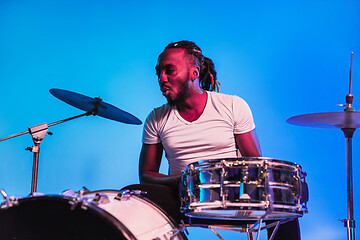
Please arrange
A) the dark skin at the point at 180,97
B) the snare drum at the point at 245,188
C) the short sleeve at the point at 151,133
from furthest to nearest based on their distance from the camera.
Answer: the short sleeve at the point at 151,133 < the dark skin at the point at 180,97 < the snare drum at the point at 245,188

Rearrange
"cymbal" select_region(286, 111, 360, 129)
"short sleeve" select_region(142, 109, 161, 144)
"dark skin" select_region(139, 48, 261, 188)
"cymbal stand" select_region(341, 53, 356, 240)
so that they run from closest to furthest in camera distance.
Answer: "dark skin" select_region(139, 48, 261, 188)
"short sleeve" select_region(142, 109, 161, 144)
"cymbal" select_region(286, 111, 360, 129)
"cymbal stand" select_region(341, 53, 356, 240)

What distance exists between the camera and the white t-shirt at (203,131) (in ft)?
7.03

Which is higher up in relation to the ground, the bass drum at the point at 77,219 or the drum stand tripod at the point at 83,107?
the drum stand tripod at the point at 83,107

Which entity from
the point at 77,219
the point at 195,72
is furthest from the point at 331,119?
the point at 77,219

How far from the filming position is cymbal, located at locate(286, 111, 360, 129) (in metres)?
2.79

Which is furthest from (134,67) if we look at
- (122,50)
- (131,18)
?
(131,18)

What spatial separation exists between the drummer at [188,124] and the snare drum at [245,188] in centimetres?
44

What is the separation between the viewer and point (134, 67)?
3523 millimetres

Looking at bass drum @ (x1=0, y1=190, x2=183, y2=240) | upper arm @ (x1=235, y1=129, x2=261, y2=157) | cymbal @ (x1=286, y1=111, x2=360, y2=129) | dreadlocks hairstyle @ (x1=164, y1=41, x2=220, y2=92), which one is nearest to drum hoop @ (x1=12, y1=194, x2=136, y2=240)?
bass drum @ (x1=0, y1=190, x2=183, y2=240)

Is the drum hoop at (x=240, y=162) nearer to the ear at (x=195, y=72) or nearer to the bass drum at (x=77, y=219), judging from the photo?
the bass drum at (x=77, y=219)

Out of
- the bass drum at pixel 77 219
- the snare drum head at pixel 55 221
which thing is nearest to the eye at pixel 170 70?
the bass drum at pixel 77 219

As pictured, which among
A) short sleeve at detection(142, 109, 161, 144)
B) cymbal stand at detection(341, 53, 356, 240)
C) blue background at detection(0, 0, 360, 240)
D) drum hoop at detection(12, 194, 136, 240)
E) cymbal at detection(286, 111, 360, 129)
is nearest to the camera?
drum hoop at detection(12, 194, 136, 240)

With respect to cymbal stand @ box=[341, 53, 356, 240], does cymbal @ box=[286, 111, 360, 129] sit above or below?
above

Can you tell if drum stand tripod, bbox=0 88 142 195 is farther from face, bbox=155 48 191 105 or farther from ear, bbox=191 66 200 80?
ear, bbox=191 66 200 80
